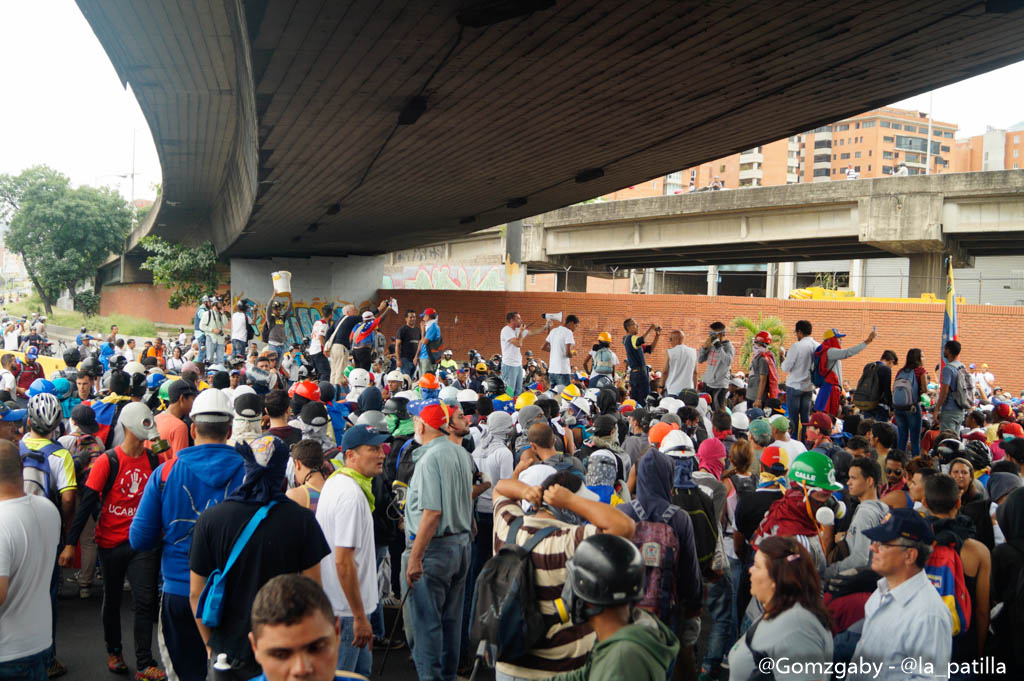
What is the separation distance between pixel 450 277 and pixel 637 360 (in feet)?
121

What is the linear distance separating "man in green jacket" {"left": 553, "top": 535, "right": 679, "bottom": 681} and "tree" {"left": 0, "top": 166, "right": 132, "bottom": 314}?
59.6 meters

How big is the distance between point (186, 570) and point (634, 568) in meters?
2.76

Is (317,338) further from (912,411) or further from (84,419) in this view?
(912,411)

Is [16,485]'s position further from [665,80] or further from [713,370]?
[713,370]

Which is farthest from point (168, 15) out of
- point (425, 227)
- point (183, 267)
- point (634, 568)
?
point (183, 267)

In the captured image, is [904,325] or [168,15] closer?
[168,15]

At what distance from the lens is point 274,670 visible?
7.28 ft

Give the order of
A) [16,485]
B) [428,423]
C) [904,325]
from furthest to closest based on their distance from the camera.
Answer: [904,325] < [428,423] < [16,485]

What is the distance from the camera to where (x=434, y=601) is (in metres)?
5.04

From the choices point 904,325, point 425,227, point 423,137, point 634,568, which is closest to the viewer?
point 634,568

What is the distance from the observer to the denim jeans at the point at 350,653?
447 centimetres

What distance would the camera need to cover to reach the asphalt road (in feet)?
18.7

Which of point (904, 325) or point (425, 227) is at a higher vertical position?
point (425, 227)

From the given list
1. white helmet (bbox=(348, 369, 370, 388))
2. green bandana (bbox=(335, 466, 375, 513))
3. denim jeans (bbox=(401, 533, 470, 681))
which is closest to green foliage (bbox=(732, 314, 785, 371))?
white helmet (bbox=(348, 369, 370, 388))
